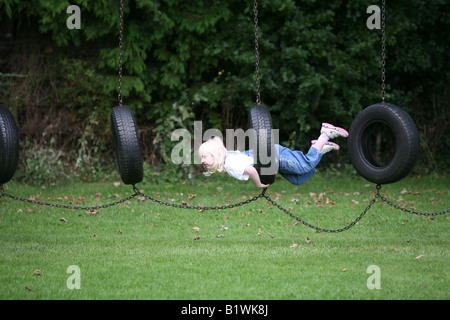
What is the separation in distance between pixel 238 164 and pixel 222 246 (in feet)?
3.79

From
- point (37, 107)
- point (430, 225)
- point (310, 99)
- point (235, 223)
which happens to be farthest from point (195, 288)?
point (37, 107)

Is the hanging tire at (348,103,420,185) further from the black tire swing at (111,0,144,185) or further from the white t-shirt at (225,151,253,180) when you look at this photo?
the black tire swing at (111,0,144,185)

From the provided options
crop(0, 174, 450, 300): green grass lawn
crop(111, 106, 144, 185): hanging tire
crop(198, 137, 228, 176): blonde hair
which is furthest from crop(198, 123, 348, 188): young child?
crop(0, 174, 450, 300): green grass lawn

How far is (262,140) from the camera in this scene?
18.2ft

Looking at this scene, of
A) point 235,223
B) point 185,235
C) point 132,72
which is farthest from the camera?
point 132,72

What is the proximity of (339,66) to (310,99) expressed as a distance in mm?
796

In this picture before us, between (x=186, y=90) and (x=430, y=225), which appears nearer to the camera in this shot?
(x=430, y=225)

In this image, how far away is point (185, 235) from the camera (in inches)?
288

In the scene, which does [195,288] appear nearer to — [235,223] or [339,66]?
[235,223]

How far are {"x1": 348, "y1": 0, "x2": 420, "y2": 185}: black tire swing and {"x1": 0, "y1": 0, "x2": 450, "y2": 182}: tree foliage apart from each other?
188 inches

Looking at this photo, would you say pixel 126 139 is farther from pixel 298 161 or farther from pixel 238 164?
pixel 298 161

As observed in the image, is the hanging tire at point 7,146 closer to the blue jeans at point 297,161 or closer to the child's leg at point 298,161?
the blue jeans at point 297,161

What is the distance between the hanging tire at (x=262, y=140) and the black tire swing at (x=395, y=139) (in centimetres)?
95

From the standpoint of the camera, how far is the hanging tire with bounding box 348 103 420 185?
5.68m
